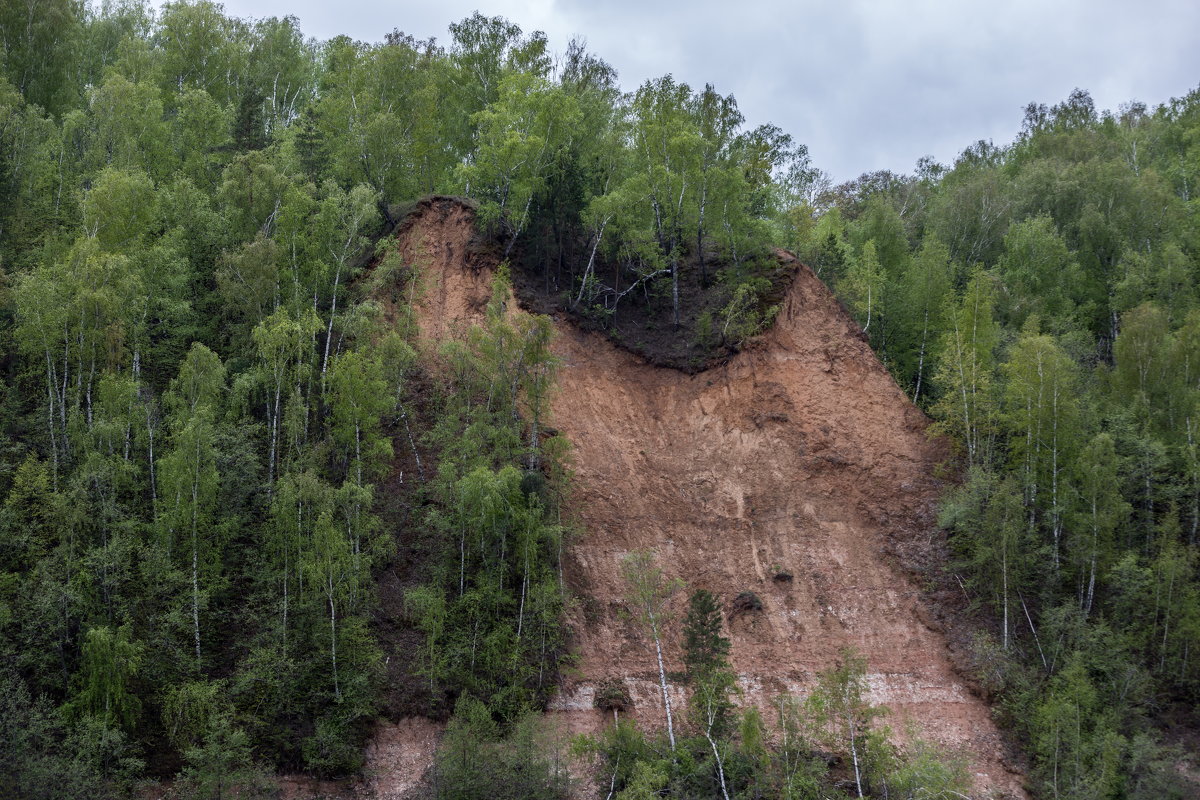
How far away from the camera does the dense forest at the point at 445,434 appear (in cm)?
2902

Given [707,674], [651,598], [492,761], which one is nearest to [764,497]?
[651,598]

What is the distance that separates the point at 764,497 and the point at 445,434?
474 inches

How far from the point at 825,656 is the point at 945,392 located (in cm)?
1196

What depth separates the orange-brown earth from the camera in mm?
33344

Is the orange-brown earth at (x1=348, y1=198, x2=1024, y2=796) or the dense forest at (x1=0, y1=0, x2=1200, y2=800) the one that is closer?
the dense forest at (x1=0, y1=0, x2=1200, y2=800)

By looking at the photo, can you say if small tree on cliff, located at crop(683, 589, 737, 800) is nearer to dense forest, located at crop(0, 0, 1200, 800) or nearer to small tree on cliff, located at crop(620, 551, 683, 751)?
dense forest, located at crop(0, 0, 1200, 800)

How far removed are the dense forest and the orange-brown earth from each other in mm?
1123

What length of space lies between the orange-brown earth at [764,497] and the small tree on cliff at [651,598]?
532 millimetres

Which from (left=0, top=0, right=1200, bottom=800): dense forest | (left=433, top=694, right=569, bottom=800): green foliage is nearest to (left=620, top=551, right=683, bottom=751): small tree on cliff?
(left=0, top=0, right=1200, bottom=800): dense forest

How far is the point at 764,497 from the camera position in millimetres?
38469

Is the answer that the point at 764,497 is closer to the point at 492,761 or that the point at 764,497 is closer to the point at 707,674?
the point at 707,674

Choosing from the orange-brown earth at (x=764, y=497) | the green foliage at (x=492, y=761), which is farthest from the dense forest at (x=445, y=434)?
the orange-brown earth at (x=764, y=497)

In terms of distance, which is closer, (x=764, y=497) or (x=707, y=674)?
(x=707, y=674)

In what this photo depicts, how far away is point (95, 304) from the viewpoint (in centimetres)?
3341
